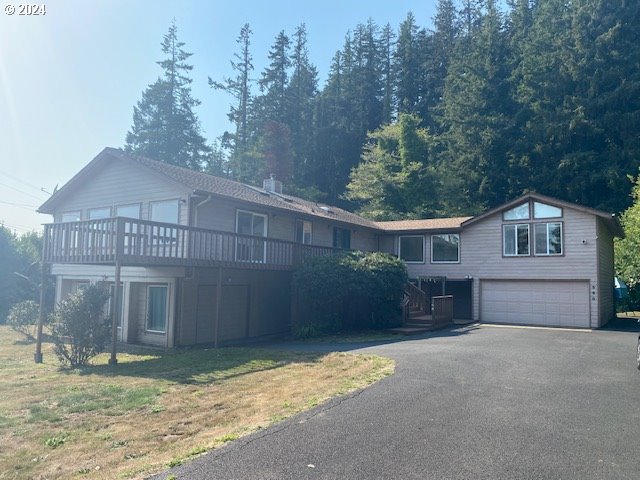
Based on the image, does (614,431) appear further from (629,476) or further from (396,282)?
(396,282)

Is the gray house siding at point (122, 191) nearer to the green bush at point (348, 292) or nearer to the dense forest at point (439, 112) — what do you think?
the green bush at point (348, 292)

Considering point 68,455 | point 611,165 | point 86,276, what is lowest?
point 68,455

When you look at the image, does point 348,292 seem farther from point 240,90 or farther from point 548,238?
point 240,90

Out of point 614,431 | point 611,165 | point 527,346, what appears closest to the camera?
point 614,431

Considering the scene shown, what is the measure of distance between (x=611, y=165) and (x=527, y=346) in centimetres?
2142

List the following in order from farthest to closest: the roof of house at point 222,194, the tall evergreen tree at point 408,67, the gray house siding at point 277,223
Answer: the tall evergreen tree at point 408,67
the roof of house at point 222,194
the gray house siding at point 277,223

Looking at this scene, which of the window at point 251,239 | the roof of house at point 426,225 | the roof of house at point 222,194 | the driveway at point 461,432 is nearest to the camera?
the driveway at point 461,432

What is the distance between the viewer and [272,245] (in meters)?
16.4

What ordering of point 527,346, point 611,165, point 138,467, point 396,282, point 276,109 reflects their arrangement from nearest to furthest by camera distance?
point 138,467 → point 527,346 → point 396,282 → point 611,165 → point 276,109

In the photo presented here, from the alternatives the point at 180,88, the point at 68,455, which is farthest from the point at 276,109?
the point at 68,455

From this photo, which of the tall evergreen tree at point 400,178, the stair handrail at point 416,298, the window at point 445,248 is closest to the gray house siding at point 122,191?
the stair handrail at point 416,298

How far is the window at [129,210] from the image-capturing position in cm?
1662

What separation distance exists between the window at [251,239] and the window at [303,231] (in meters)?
2.12

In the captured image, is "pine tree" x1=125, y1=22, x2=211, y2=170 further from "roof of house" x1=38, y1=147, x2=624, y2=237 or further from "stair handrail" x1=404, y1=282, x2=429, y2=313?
"stair handrail" x1=404, y1=282, x2=429, y2=313
